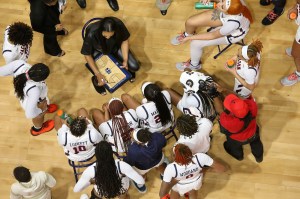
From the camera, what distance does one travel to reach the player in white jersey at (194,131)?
410cm

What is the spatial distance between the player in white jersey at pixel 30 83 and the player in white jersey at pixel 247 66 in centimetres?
204

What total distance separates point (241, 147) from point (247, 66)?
1018mm

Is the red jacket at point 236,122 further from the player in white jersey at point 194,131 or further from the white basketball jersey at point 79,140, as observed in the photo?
the white basketball jersey at point 79,140

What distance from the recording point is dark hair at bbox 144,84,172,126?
4516mm

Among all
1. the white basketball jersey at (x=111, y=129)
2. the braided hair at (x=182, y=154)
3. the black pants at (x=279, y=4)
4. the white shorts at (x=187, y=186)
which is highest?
the black pants at (x=279, y=4)

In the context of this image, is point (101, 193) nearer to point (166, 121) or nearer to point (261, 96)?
point (166, 121)

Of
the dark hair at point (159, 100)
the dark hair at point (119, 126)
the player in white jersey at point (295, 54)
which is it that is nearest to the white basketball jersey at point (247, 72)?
the player in white jersey at point (295, 54)

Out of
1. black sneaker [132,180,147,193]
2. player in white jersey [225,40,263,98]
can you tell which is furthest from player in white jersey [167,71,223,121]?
black sneaker [132,180,147,193]

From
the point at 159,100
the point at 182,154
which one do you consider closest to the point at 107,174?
the point at 182,154

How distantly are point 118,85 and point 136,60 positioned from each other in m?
0.48

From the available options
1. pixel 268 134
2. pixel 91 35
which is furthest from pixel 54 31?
pixel 268 134

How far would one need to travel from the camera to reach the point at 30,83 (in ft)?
14.6

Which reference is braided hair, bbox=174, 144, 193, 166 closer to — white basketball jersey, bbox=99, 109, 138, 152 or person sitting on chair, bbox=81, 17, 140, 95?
white basketball jersey, bbox=99, 109, 138, 152

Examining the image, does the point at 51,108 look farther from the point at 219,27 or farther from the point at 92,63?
the point at 219,27
